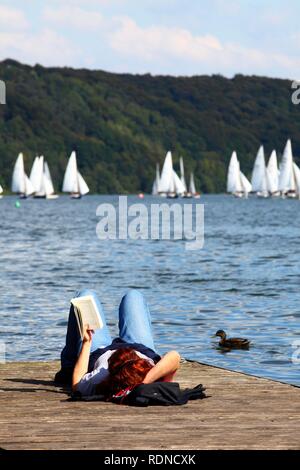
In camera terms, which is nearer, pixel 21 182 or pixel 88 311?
pixel 88 311

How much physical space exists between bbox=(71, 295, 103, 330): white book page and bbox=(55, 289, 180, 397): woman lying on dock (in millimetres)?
218

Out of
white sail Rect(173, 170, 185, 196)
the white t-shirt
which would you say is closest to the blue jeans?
the white t-shirt

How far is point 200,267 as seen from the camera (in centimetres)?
4569

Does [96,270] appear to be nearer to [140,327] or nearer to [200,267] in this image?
[200,267]

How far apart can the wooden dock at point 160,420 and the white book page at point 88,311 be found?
0.78 metres

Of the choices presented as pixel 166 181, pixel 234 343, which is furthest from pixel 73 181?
pixel 234 343

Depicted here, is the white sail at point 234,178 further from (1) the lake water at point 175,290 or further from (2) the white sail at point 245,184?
(1) the lake water at point 175,290

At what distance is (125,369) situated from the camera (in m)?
11.0

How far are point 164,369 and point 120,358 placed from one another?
44 centimetres

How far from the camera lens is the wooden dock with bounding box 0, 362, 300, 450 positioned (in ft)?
30.6

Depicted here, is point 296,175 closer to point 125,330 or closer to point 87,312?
point 125,330

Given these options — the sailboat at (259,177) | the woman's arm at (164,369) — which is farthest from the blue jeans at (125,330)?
the sailboat at (259,177)

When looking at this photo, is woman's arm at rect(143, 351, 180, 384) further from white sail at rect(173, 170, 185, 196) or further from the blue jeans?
white sail at rect(173, 170, 185, 196)

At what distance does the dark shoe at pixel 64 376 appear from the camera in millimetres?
12461
